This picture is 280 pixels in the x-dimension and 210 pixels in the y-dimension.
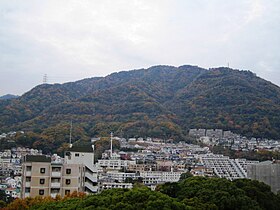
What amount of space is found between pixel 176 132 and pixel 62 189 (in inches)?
2613

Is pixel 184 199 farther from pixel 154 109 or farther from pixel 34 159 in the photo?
pixel 154 109

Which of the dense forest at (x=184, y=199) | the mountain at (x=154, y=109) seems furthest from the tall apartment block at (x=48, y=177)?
the mountain at (x=154, y=109)

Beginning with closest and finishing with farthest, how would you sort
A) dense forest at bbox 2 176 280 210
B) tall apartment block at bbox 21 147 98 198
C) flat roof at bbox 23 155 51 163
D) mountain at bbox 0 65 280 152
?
dense forest at bbox 2 176 280 210
tall apartment block at bbox 21 147 98 198
flat roof at bbox 23 155 51 163
mountain at bbox 0 65 280 152

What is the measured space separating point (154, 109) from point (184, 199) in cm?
8657

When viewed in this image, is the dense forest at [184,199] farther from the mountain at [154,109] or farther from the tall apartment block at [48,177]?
the mountain at [154,109]

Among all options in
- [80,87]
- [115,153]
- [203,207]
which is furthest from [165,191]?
[80,87]

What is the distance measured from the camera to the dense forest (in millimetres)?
12000

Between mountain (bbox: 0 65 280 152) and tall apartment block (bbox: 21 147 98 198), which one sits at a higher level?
mountain (bbox: 0 65 280 152)

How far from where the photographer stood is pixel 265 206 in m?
16.8

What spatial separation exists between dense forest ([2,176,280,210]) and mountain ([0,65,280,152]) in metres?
55.3

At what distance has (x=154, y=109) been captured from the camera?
333 feet

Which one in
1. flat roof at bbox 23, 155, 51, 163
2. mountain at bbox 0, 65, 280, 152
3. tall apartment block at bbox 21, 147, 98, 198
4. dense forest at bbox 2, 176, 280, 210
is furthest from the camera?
mountain at bbox 0, 65, 280, 152

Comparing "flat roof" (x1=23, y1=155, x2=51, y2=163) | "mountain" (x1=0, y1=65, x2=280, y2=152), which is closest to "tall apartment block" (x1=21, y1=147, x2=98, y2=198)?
"flat roof" (x1=23, y1=155, x2=51, y2=163)

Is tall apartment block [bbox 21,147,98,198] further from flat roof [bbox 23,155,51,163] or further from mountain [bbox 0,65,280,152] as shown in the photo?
mountain [bbox 0,65,280,152]
